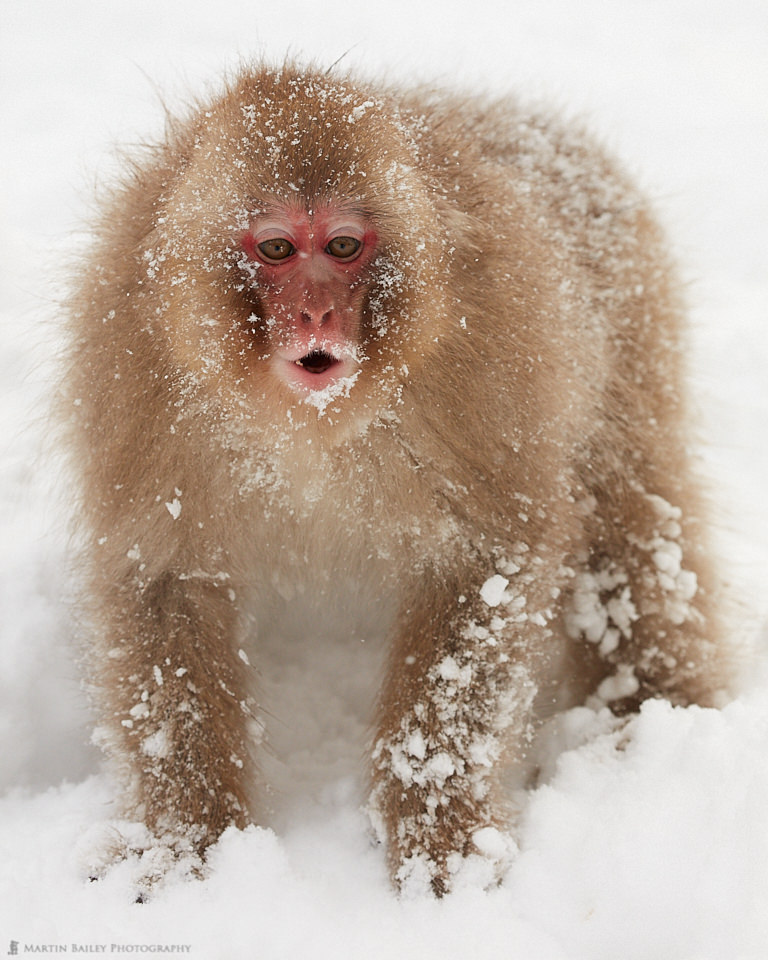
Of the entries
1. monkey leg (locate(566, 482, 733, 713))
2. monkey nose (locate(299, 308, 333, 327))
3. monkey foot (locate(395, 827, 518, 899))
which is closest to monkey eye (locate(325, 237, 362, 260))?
monkey nose (locate(299, 308, 333, 327))

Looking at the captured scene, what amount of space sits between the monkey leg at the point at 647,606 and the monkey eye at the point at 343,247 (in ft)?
4.10

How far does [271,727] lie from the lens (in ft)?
10.2

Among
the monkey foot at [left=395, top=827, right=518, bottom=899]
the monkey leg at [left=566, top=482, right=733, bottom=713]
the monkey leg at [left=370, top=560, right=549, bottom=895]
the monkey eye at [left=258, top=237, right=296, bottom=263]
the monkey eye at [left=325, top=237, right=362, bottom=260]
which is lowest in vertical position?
the monkey foot at [left=395, top=827, right=518, bottom=899]

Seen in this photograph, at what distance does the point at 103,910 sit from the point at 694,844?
53.6 inches

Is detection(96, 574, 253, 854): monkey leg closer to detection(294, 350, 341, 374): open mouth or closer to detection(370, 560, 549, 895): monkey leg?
detection(370, 560, 549, 895): monkey leg

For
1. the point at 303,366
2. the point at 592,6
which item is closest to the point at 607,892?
the point at 303,366

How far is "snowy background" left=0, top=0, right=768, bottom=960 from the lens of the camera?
227 centimetres

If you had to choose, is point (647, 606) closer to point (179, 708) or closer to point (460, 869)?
point (460, 869)

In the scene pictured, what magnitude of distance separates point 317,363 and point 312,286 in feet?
0.52

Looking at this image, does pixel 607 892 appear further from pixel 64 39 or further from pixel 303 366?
pixel 64 39

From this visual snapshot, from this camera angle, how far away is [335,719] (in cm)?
319

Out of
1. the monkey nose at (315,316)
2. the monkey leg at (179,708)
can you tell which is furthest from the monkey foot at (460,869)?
the monkey nose at (315,316)

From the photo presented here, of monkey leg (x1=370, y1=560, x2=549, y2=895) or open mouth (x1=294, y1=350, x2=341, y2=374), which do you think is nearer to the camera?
open mouth (x1=294, y1=350, x2=341, y2=374)

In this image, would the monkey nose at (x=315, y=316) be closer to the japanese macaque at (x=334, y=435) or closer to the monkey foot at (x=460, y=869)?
the japanese macaque at (x=334, y=435)
